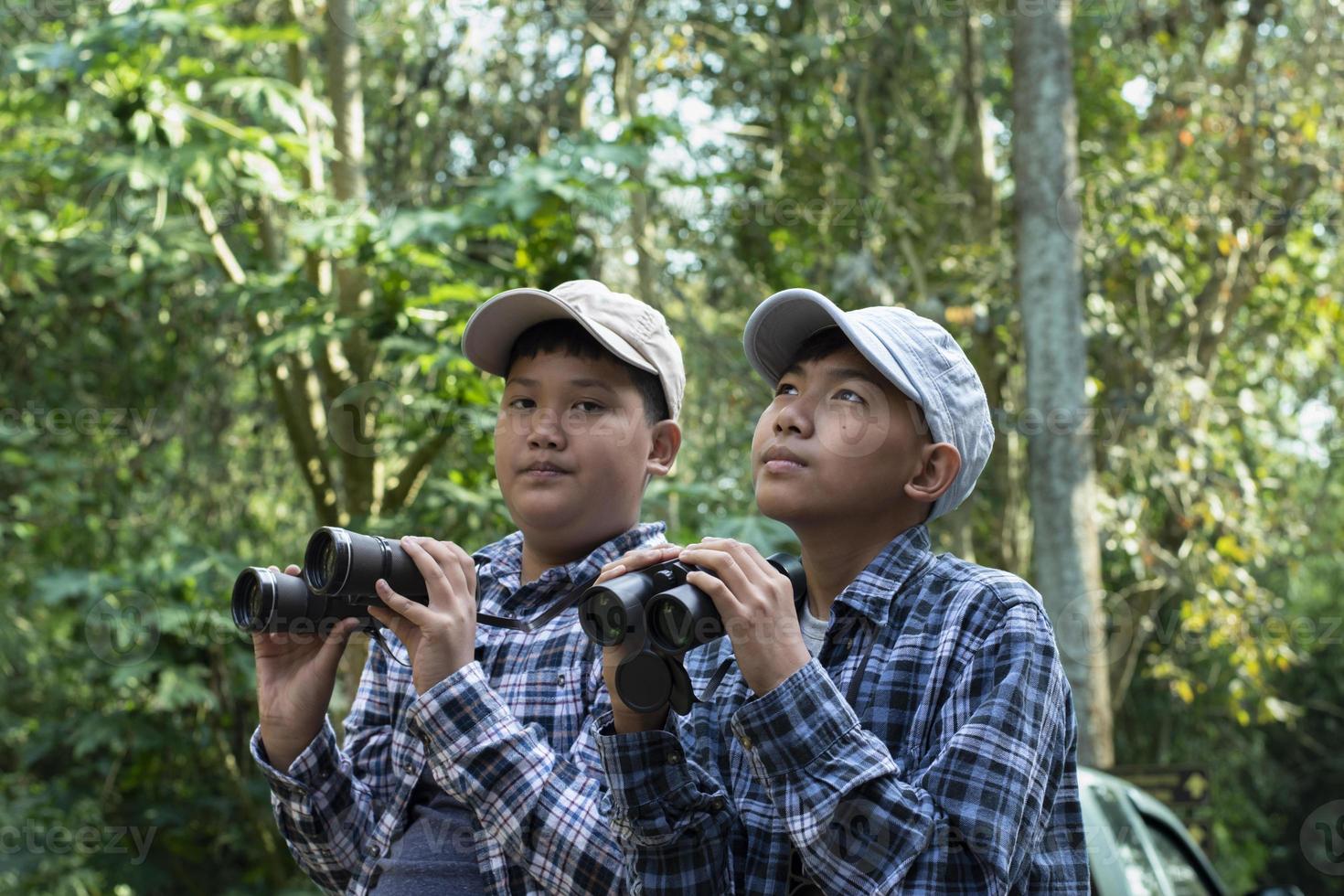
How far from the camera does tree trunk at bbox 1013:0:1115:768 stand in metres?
5.79

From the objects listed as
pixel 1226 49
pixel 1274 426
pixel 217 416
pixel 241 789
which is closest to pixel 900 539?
pixel 241 789

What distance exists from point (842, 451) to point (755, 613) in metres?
0.32

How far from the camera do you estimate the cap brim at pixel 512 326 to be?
2.29 meters

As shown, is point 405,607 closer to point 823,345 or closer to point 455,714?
point 455,714

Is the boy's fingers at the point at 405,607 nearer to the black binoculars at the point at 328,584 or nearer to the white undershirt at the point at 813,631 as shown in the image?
the black binoculars at the point at 328,584

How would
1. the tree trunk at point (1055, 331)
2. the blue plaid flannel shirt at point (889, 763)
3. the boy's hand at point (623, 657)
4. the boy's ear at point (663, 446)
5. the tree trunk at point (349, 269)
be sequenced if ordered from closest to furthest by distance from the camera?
1. the blue plaid flannel shirt at point (889, 763)
2. the boy's hand at point (623, 657)
3. the boy's ear at point (663, 446)
4. the tree trunk at point (349, 269)
5. the tree trunk at point (1055, 331)

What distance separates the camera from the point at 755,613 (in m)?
1.71

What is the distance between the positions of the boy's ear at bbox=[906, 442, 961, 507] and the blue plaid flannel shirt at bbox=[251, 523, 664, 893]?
0.55 m

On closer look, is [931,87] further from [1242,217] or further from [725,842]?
[725,842]

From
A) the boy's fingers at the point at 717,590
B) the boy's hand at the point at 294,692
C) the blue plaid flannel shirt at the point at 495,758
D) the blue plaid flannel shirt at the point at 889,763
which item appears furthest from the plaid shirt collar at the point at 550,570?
the boy's fingers at the point at 717,590

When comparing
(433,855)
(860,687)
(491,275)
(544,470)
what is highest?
(491,275)

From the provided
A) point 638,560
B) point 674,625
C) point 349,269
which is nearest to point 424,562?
point 638,560

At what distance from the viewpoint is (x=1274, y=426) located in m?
9.20

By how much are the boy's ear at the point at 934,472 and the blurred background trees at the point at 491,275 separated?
252cm
